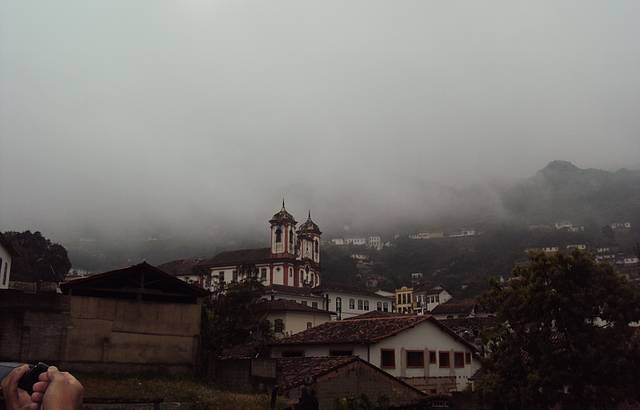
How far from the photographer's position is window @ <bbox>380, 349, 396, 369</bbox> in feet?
98.3

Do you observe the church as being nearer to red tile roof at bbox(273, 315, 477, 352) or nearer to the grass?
red tile roof at bbox(273, 315, 477, 352)

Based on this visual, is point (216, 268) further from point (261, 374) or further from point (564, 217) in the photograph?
point (564, 217)

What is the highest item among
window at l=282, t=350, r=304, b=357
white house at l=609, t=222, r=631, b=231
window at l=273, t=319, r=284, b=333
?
white house at l=609, t=222, r=631, b=231

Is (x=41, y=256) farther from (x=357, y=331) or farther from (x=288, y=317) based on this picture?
(x=357, y=331)

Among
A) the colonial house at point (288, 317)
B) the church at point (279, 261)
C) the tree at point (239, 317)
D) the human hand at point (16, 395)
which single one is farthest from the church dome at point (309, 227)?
the human hand at point (16, 395)

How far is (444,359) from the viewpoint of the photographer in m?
33.2

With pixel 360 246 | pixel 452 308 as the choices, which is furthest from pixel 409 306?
pixel 360 246

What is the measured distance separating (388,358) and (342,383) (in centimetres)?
Answer: 835

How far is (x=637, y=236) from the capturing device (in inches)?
5714

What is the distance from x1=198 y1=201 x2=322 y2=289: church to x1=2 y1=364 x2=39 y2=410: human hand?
76.4 m

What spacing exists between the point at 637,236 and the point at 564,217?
35400 millimetres

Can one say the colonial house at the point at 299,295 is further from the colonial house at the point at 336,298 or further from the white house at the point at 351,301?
the white house at the point at 351,301

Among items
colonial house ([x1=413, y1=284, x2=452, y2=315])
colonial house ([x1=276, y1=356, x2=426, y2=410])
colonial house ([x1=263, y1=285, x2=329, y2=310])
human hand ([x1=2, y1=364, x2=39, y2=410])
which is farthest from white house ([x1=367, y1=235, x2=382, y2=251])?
human hand ([x1=2, y1=364, x2=39, y2=410])

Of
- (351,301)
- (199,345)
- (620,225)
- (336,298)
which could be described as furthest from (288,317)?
(620,225)
